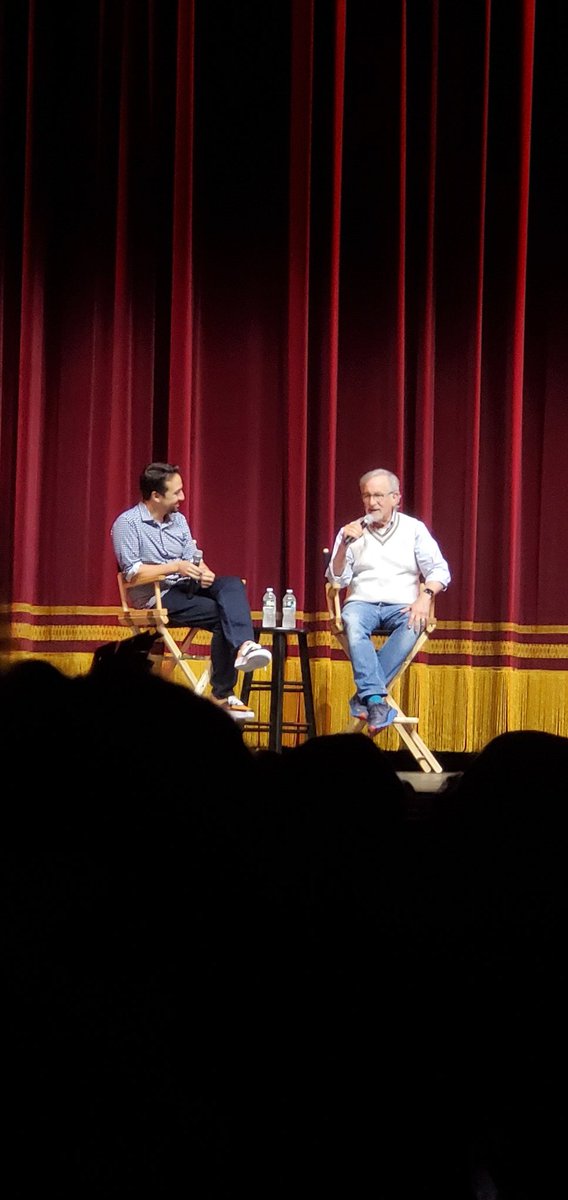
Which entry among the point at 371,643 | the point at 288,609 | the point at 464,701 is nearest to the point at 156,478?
the point at 288,609

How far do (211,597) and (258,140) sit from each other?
196 centimetres

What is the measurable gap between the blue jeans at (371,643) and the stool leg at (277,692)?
0.26m

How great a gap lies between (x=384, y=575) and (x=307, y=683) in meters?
0.51

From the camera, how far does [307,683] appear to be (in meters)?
4.59

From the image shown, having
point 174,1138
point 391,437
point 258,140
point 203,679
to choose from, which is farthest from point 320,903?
point 258,140

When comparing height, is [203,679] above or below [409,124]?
below

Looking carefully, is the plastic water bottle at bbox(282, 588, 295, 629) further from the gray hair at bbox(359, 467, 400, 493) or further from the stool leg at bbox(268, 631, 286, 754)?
the gray hair at bbox(359, 467, 400, 493)

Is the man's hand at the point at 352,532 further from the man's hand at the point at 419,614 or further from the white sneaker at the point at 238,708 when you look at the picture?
the white sneaker at the point at 238,708

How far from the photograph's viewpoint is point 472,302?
486cm

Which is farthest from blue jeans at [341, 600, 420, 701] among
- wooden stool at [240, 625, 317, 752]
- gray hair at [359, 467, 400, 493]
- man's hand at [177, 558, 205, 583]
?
man's hand at [177, 558, 205, 583]

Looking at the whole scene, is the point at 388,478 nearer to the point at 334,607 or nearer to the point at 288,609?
the point at 334,607

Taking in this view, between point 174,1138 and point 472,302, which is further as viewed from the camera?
point 472,302

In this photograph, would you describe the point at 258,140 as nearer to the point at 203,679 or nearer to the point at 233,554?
the point at 233,554

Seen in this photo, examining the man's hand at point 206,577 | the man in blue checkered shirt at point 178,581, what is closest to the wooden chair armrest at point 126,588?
the man in blue checkered shirt at point 178,581
